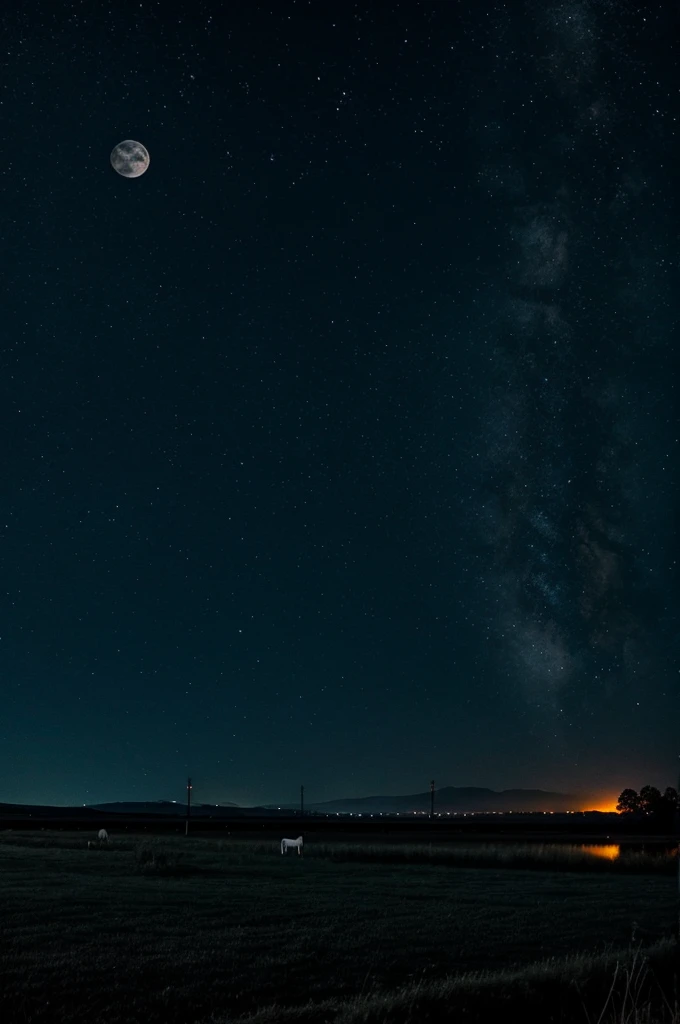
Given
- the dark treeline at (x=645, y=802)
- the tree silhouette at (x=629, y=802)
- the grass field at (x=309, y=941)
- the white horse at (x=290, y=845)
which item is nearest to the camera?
the grass field at (x=309, y=941)

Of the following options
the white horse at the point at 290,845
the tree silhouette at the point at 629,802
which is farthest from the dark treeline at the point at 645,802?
the white horse at the point at 290,845

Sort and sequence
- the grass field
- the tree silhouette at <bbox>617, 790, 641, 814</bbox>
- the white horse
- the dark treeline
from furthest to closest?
1. the tree silhouette at <bbox>617, 790, 641, 814</bbox>
2. the dark treeline
3. the white horse
4. the grass field

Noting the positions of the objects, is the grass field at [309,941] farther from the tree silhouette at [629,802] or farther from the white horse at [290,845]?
the tree silhouette at [629,802]

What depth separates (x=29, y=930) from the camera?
17422 millimetres

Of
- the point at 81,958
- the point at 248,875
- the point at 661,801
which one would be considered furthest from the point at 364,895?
the point at 661,801

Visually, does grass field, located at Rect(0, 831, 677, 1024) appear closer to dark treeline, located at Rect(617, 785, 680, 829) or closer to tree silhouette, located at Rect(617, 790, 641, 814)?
dark treeline, located at Rect(617, 785, 680, 829)

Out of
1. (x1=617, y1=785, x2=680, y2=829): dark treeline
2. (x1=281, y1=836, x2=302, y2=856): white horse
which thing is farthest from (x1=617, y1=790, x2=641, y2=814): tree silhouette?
(x1=281, y1=836, x2=302, y2=856): white horse

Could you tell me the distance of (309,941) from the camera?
17.0 m

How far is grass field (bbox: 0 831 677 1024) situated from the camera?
39.4 feet

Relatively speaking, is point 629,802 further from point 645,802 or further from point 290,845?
point 290,845

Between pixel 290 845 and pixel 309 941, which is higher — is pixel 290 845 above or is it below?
above

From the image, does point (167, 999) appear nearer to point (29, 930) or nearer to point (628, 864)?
point (29, 930)

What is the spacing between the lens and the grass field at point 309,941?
39.4 ft

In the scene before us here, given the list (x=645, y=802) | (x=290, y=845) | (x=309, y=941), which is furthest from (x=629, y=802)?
(x=309, y=941)
